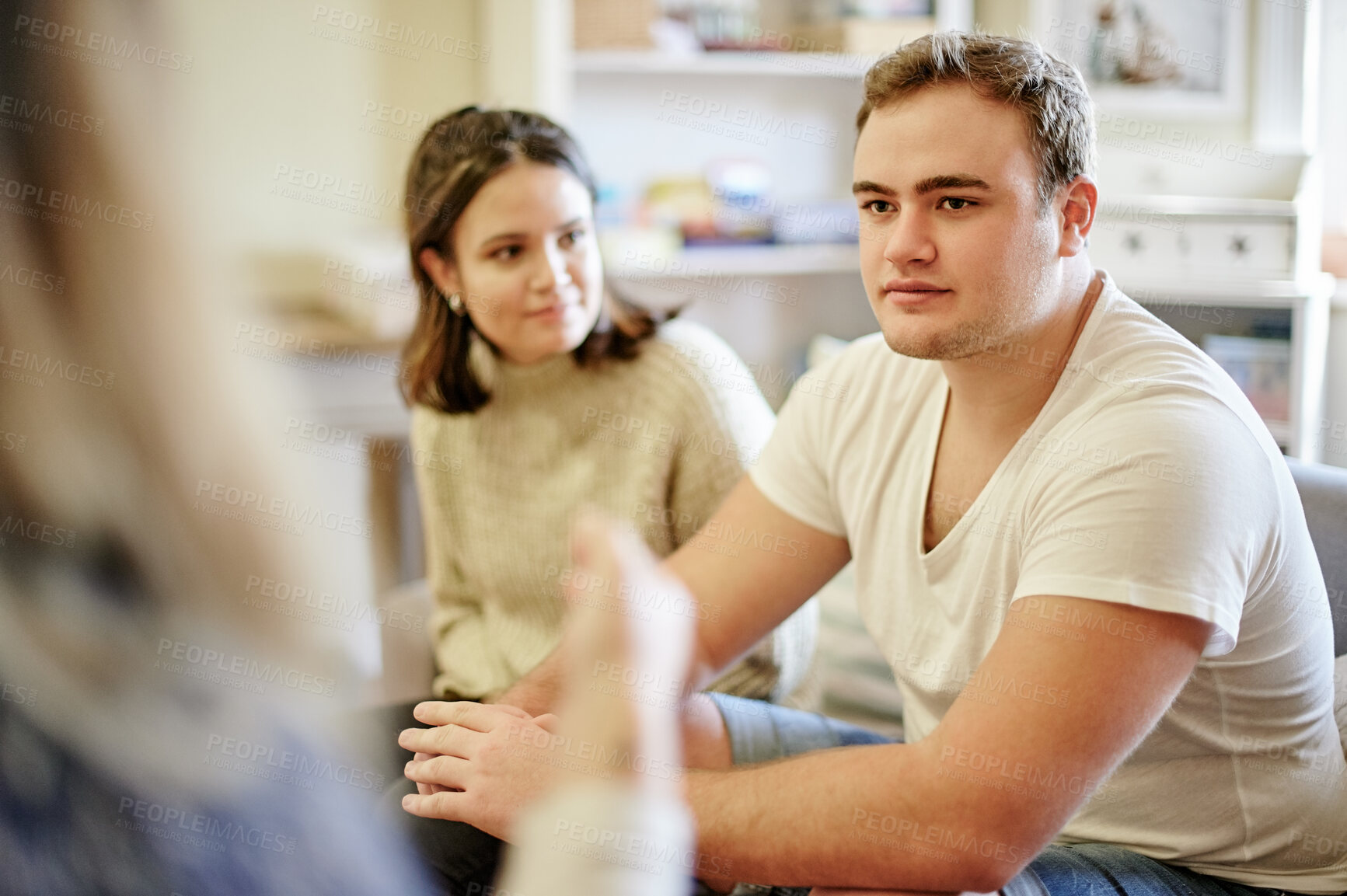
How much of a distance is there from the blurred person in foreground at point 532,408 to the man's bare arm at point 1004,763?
0.51 m

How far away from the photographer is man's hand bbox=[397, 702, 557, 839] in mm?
916

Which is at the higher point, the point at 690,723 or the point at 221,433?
the point at 221,433

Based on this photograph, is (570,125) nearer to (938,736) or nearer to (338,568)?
(938,736)

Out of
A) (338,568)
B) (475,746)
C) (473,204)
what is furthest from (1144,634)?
(473,204)

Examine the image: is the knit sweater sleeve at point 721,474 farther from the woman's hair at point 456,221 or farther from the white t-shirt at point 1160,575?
the white t-shirt at point 1160,575

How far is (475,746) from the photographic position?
952 mm

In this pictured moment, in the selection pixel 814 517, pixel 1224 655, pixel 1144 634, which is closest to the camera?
pixel 1144 634

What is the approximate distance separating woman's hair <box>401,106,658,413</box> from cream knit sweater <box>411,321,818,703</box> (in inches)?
1.1

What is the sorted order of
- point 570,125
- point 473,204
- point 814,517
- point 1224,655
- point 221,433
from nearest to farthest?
point 221,433 → point 1224,655 → point 814,517 → point 473,204 → point 570,125

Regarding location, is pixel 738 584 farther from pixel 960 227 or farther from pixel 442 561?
pixel 442 561

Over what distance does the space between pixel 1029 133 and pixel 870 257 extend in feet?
0.58

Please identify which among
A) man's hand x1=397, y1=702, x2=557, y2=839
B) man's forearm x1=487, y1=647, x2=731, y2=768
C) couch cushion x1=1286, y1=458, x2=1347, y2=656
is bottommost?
man's forearm x1=487, y1=647, x2=731, y2=768

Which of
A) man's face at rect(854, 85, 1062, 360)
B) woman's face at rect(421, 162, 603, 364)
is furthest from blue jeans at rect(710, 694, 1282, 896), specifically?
woman's face at rect(421, 162, 603, 364)

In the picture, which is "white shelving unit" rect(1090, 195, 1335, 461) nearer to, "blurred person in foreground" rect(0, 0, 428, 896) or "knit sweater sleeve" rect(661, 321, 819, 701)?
"knit sweater sleeve" rect(661, 321, 819, 701)
